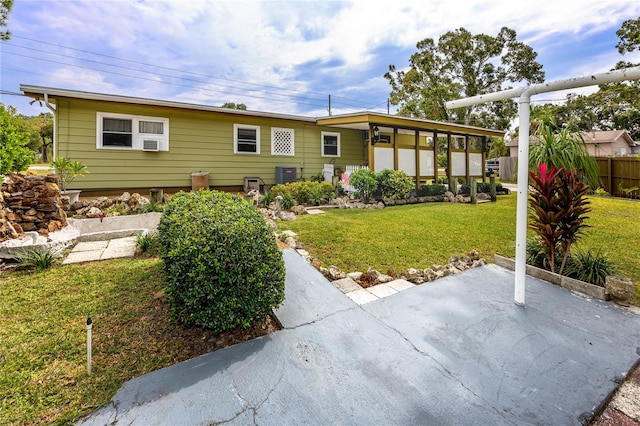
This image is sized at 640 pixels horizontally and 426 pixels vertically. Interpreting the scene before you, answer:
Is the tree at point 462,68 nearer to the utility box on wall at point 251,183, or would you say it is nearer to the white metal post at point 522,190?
the utility box on wall at point 251,183

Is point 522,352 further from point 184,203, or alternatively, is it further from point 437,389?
point 184,203

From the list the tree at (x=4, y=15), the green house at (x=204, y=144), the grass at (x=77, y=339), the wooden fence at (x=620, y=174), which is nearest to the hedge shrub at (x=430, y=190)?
the green house at (x=204, y=144)

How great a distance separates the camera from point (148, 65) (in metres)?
20.8

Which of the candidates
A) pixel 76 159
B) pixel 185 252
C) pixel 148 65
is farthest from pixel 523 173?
pixel 148 65

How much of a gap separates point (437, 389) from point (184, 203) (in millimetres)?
2849

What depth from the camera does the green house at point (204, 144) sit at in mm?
8077

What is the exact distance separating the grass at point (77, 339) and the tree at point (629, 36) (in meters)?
27.1

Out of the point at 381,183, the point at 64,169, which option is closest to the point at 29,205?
the point at 64,169

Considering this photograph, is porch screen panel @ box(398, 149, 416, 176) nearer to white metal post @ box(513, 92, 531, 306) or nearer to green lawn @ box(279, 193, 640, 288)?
green lawn @ box(279, 193, 640, 288)

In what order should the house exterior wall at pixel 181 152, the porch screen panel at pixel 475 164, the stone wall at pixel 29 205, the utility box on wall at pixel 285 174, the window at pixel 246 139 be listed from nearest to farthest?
the stone wall at pixel 29 205 → the house exterior wall at pixel 181 152 → the window at pixel 246 139 → the utility box on wall at pixel 285 174 → the porch screen panel at pixel 475 164

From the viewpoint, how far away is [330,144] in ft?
41.0

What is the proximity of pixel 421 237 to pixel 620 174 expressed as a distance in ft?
45.9

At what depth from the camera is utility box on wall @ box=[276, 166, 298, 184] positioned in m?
10.9

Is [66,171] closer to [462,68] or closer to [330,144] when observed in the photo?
[330,144]
